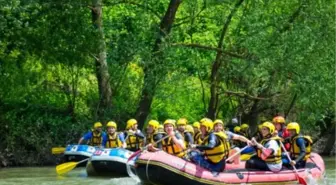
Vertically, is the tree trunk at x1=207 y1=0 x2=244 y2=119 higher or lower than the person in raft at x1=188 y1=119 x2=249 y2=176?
higher

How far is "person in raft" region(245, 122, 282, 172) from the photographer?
45.7 feet

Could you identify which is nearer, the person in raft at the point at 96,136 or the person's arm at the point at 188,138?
the person's arm at the point at 188,138

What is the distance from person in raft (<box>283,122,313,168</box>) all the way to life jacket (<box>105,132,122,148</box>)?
456 centimetres

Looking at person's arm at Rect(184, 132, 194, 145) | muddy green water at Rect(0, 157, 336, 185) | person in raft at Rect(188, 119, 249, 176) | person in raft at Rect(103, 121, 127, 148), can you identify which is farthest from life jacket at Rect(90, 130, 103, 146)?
person in raft at Rect(188, 119, 249, 176)

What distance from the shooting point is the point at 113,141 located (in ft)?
58.5

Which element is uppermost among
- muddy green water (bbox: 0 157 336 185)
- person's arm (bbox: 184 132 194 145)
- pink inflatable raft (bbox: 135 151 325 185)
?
person's arm (bbox: 184 132 194 145)

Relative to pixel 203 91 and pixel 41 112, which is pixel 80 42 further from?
pixel 203 91

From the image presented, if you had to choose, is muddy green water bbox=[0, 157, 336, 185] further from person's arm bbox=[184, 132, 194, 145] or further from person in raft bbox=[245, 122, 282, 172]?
person in raft bbox=[245, 122, 282, 172]

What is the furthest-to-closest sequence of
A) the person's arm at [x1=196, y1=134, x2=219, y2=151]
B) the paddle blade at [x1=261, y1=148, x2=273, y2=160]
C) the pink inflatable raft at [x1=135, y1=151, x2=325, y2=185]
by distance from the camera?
the paddle blade at [x1=261, y1=148, x2=273, y2=160] < the person's arm at [x1=196, y1=134, x2=219, y2=151] < the pink inflatable raft at [x1=135, y1=151, x2=325, y2=185]

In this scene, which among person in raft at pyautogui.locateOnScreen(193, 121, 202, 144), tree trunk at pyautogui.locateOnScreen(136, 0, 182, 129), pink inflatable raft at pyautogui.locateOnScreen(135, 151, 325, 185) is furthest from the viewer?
tree trunk at pyautogui.locateOnScreen(136, 0, 182, 129)

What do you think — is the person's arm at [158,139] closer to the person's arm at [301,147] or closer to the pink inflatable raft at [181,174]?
the pink inflatable raft at [181,174]

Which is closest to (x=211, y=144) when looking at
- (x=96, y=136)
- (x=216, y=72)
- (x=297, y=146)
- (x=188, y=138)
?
(x=297, y=146)

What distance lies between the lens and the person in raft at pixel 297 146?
1464cm

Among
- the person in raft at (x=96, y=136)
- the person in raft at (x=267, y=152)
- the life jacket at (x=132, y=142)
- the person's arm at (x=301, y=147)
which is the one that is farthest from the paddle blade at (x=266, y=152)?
the person in raft at (x=96, y=136)
